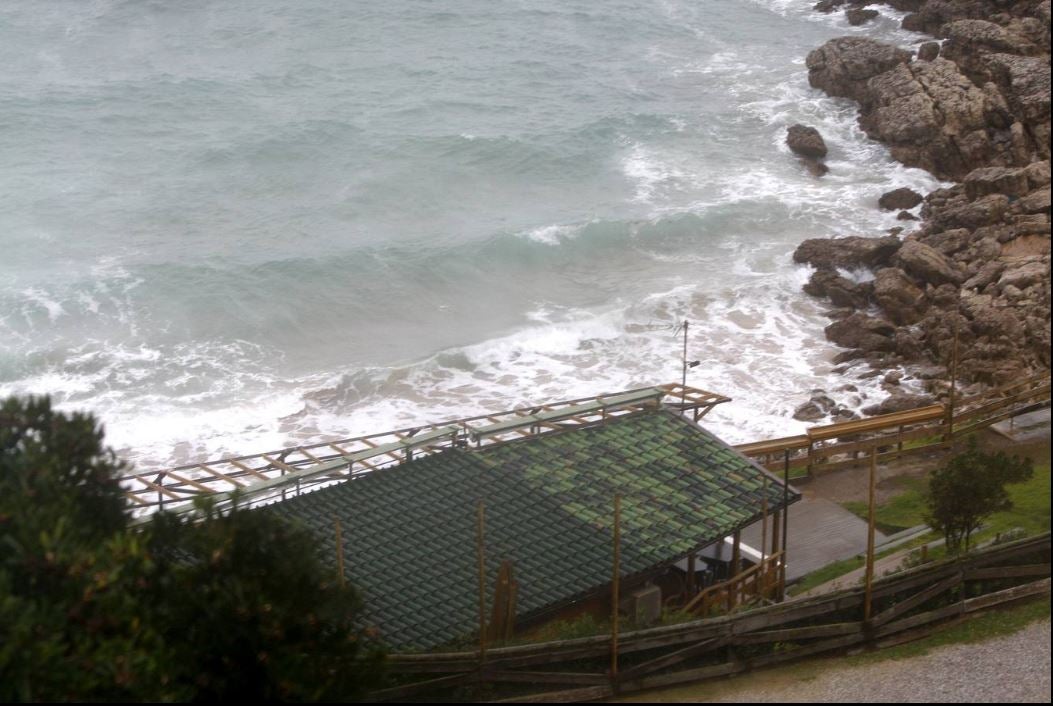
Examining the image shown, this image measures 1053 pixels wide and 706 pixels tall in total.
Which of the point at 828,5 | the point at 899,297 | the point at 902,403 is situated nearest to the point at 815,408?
the point at 902,403

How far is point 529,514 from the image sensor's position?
20.0 m

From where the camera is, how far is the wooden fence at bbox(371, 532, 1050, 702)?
16938 mm

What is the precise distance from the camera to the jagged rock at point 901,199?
153ft

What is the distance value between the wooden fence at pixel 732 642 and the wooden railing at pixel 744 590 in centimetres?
160

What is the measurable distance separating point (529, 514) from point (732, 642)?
359 cm

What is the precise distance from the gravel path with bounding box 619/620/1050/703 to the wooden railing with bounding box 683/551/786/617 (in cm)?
211

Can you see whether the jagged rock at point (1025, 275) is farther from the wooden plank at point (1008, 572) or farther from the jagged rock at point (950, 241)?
the wooden plank at point (1008, 572)

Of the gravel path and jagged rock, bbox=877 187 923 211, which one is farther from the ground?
the gravel path

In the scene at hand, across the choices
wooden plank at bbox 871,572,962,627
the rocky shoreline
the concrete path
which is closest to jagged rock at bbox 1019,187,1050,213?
the rocky shoreline

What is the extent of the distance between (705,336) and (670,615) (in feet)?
67.5

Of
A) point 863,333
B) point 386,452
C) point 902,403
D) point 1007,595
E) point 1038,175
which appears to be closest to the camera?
point 1007,595

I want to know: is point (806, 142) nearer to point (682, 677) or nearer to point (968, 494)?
point (968, 494)

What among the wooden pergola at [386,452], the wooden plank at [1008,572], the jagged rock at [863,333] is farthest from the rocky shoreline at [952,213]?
the wooden plank at [1008,572]

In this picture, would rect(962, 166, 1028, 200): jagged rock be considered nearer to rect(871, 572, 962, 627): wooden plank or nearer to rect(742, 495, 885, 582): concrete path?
rect(742, 495, 885, 582): concrete path
